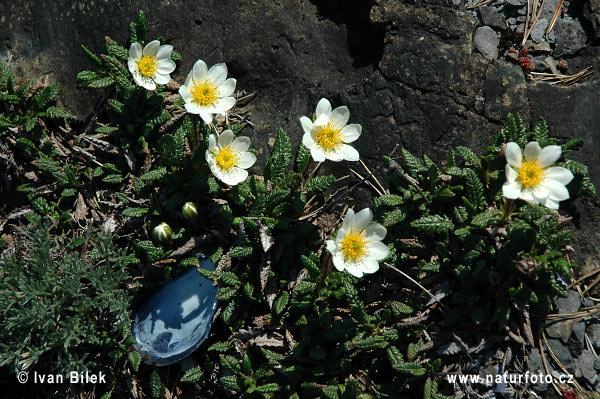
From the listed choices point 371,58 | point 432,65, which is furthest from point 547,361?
point 371,58

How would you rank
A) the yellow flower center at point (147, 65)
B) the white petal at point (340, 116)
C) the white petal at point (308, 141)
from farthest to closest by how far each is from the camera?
the yellow flower center at point (147, 65)
the white petal at point (340, 116)
the white petal at point (308, 141)

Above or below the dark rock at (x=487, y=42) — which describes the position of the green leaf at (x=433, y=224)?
below

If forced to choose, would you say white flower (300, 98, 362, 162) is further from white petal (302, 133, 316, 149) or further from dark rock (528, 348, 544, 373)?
dark rock (528, 348, 544, 373)

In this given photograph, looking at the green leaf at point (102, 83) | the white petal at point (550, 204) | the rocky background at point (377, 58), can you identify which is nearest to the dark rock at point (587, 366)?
the rocky background at point (377, 58)

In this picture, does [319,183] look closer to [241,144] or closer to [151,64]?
[241,144]

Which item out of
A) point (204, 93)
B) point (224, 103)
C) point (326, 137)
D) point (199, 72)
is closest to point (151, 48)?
point (199, 72)

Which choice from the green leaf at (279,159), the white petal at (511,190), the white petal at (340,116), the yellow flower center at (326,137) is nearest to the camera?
the white petal at (511,190)

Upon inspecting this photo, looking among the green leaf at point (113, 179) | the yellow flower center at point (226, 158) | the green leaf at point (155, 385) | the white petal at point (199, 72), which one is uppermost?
the white petal at point (199, 72)

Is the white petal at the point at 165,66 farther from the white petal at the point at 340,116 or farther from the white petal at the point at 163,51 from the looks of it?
the white petal at the point at 340,116
